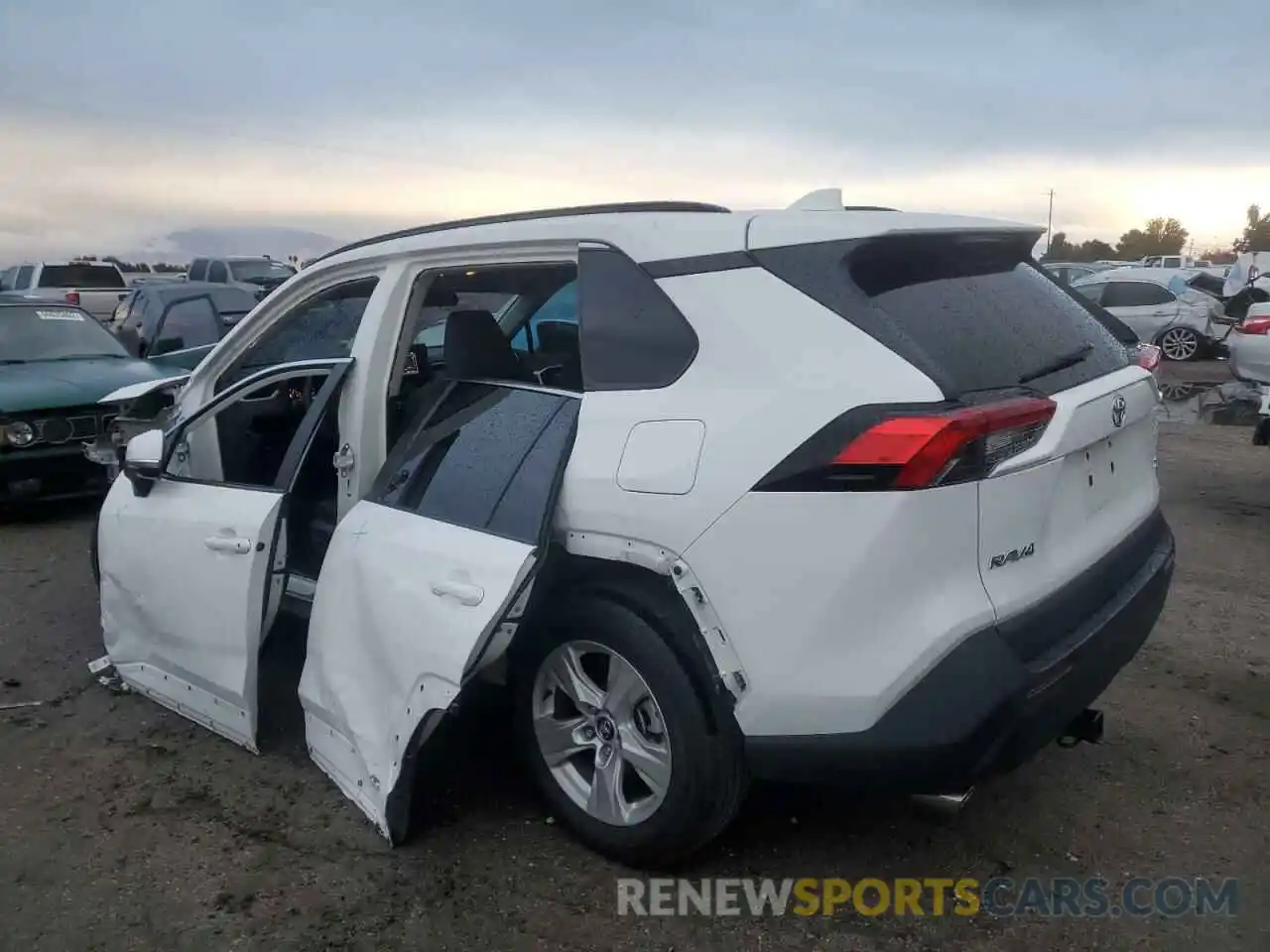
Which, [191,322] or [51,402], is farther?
[191,322]

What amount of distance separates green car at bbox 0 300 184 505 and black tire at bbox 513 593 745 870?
5376 mm

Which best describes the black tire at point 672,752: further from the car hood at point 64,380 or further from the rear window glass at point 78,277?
the rear window glass at point 78,277

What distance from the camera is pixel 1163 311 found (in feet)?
61.2

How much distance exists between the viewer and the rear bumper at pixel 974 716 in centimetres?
246

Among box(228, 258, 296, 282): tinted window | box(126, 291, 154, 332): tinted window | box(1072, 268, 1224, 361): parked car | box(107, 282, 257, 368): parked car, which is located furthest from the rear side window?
box(228, 258, 296, 282): tinted window

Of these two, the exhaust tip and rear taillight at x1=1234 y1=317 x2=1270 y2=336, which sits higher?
rear taillight at x1=1234 y1=317 x2=1270 y2=336

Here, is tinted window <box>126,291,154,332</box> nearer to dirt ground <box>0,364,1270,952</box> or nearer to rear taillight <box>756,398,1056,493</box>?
dirt ground <box>0,364,1270,952</box>

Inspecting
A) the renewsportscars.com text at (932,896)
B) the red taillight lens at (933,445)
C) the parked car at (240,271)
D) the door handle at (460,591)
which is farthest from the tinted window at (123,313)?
the red taillight lens at (933,445)

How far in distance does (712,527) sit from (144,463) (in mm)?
2506

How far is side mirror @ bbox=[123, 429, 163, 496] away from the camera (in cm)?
402

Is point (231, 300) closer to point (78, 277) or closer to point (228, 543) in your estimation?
point (228, 543)

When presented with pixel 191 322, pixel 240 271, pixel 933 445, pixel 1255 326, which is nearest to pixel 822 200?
pixel 933 445

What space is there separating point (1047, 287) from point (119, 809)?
3416 mm

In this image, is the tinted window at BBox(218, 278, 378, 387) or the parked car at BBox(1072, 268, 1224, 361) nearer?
the tinted window at BBox(218, 278, 378, 387)
